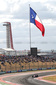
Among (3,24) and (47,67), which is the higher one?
(3,24)

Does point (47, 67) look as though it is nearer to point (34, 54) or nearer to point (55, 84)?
point (34, 54)

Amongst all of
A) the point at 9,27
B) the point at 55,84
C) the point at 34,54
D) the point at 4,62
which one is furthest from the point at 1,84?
the point at 9,27

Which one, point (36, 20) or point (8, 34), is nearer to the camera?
point (36, 20)

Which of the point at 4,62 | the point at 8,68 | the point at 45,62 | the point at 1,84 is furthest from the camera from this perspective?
the point at 45,62

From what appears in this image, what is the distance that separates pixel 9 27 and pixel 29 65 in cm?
5485

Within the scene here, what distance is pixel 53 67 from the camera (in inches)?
2576

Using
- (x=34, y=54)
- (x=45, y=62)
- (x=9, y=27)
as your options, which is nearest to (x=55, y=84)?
(x=45, y=62)

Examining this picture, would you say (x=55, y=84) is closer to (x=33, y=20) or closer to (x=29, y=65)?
(x=33, y=20)

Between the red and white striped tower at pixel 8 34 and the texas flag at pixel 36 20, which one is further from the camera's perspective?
the red and white striped tower at pixel 8 34

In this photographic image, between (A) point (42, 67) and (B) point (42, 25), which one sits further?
(A) point (42, 67)

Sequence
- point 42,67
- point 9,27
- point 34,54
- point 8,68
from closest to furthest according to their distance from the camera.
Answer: point 8,68 → point 42,67 → point 34,54 → point 9,27

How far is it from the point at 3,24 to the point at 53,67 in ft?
188

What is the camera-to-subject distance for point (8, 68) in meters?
54.9

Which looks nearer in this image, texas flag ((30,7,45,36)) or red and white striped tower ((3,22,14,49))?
texas flag ((30,7,45,36))
